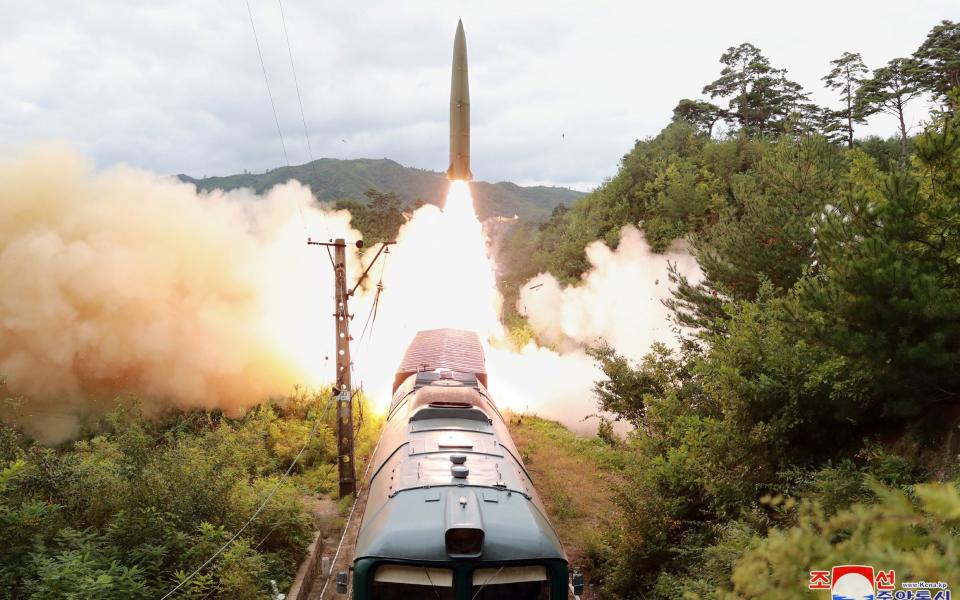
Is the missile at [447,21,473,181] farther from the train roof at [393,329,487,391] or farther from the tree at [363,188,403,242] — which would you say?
the tree at [363,188,403,242]

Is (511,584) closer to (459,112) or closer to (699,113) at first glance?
(459,112)

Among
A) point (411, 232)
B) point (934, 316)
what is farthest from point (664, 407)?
point (411, 232)

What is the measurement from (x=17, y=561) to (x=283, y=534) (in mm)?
5465

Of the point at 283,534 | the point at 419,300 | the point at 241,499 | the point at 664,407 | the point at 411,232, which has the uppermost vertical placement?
the point at 411,232

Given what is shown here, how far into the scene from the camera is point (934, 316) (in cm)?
802

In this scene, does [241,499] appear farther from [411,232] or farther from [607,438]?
[411,232]

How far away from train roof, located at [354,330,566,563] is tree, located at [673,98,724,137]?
4828cm

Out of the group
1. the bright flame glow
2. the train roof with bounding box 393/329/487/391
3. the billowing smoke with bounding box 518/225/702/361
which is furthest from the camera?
the billowing smoke with bounding box 518/225/702/361

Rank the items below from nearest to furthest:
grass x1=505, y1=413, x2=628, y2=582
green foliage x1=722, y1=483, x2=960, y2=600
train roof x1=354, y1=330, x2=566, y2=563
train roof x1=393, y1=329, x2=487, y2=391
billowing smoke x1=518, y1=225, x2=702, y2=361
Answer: green foliage x1=722, y1=483, x2=960, y2=600
train roof x1=354, y1=330, x2=566, y2=563
grass x1=505, y1=413, x2=628, y2=582
train roof x1=393, y1=329, x2=487, y2=391
billowing smoke x1=518, y1=225, x2=702, y2=361

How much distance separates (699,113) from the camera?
2176 inches

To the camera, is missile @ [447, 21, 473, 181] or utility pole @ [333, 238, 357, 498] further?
missile @ [447, 21, 473, 181]

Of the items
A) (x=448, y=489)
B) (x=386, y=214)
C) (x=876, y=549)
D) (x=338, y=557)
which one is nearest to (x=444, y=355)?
(x=338, y=557)

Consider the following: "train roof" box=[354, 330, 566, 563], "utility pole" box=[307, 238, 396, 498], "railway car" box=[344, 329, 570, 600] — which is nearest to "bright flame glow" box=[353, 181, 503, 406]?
"utility pole" box=[307, 238, 396, 498]

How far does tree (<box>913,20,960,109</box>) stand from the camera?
1380 inches
